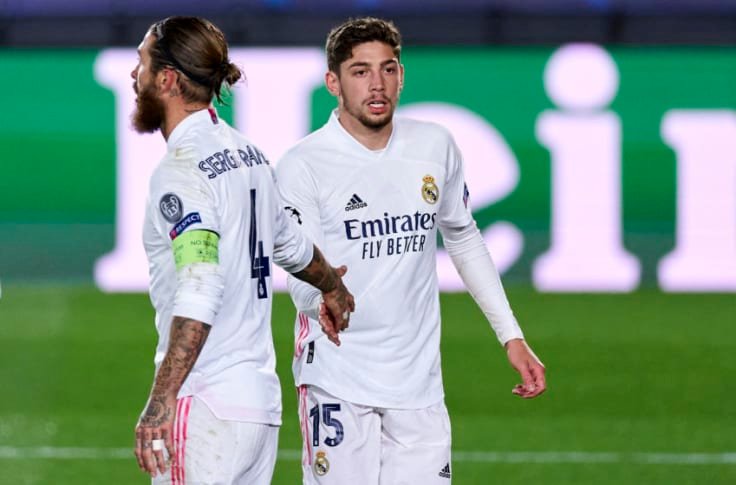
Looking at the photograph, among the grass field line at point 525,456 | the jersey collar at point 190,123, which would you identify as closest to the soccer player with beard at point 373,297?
the jersey collar at point 190,123

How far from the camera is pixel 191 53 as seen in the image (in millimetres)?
3527

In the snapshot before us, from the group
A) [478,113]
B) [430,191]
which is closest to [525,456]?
[430,191]

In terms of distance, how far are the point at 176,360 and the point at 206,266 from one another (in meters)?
0.21

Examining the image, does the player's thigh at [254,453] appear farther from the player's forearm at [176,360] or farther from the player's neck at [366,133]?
the player's neck at [366,133]

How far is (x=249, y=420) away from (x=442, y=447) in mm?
1038

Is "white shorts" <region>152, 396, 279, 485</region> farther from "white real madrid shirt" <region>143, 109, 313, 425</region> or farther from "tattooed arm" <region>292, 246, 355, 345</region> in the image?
"tattooed arm" <region>292, 246, 355, 345</region>

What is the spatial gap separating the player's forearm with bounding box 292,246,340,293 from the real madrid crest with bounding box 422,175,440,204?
0.60 meters

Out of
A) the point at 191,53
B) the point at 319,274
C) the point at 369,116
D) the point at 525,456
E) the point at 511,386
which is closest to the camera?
the point at 191,53

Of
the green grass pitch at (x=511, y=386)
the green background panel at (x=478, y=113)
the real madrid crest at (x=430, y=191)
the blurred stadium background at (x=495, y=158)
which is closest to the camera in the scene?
the real madrid crest at (x=430, y=191)

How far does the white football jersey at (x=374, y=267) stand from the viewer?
4.40 m

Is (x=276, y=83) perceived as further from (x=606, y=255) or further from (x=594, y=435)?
(x=594, y=435)

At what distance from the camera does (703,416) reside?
790 cm

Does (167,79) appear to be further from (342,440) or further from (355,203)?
(342,440)

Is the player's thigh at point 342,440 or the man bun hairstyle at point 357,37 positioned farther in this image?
the man bun hairstyle at point 357,37
